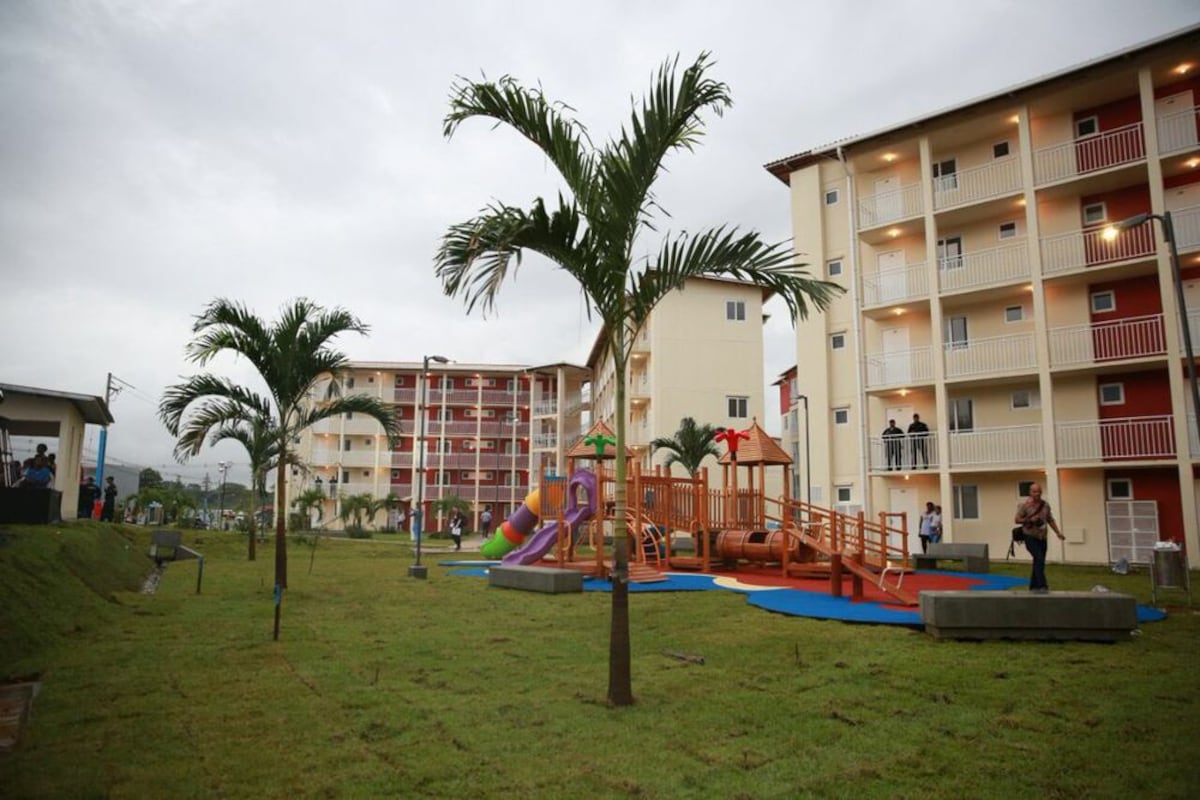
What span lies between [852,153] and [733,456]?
15131 mm

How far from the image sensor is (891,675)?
7797 millimetres

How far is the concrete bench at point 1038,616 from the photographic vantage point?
30.8 feet

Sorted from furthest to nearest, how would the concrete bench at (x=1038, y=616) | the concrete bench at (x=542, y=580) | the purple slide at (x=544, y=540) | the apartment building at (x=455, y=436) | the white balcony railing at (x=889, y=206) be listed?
1. the apartment building at (x=455, y=436)
2. the white balcony railing at (x=889, y=206)
3. the purple slide at (x=544, y=540)
4. the concrete bench at (x=542, y=580)
5. the concrete bench at (x=1038, y=616)

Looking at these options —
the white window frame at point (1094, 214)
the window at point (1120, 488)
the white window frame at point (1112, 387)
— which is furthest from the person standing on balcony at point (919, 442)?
the white window frame at point (1094, 214)

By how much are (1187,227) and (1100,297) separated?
3183 mm

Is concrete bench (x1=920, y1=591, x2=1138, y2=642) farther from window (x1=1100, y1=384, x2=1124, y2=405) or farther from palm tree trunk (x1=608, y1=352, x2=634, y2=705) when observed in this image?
window (x1=1100, y1=384, x2=1124, y2=405)

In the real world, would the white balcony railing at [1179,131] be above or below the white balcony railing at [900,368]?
above

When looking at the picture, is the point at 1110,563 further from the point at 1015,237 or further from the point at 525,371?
the point at 525,371

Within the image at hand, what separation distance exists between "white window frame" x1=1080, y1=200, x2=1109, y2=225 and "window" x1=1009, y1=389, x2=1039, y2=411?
19.2 ft

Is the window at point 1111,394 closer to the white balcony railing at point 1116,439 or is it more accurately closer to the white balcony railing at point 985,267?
the white balcony railing at point 1116,439

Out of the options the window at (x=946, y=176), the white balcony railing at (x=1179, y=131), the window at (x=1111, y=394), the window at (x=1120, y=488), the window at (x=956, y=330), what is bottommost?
the window at (x=1120, y=488)

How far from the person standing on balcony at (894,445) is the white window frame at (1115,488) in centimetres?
609

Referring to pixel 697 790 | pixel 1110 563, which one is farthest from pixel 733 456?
pixel 697 790

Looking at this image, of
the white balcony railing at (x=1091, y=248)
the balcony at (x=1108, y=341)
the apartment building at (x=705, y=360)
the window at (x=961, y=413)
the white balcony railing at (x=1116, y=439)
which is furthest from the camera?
the apartment building at (x=705, y=360)
